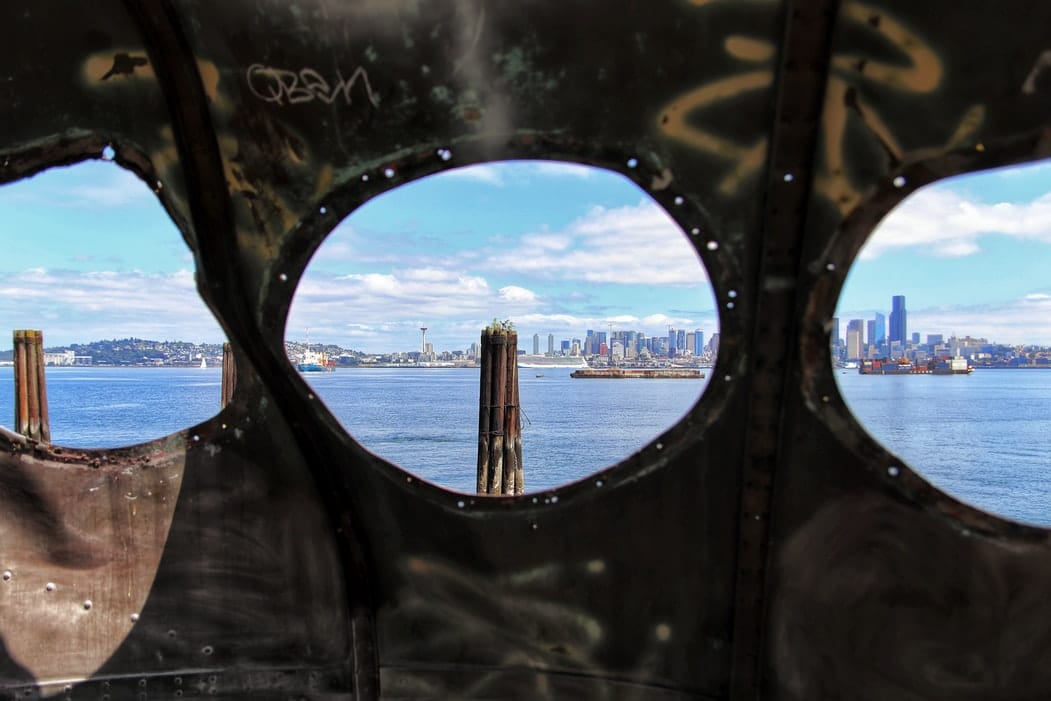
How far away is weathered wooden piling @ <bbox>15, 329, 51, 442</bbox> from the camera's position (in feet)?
48.6

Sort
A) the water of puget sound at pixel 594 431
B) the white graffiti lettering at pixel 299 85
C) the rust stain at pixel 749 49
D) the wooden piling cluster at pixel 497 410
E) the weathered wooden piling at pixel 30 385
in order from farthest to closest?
the water of puget sound at pixel 594 431, the weathered wooden piling at pixel 30 385, the wooden piling cluster at pixel 497 410, the white graffiti lettering at pixel 299 85, the rust stain at pixel 749 49

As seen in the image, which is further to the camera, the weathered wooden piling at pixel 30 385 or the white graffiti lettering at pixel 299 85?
the weathered wooden piling at pixel 30 385

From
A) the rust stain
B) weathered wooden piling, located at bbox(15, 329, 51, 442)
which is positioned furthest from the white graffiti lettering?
weathered wooden piling, located at bbox(15, 329, 51, 442)

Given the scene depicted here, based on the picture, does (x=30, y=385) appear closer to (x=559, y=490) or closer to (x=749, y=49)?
(x=559, y=490)

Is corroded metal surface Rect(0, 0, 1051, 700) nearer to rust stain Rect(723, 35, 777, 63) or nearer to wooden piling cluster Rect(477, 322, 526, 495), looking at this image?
rust stain Rect(723, 35, 777, 63)

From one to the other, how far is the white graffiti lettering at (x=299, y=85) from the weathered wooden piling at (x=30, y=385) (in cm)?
1529

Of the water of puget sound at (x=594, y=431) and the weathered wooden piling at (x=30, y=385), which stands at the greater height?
the weathered wooden piling at (x=30, y=385)

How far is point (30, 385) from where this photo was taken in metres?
14.8

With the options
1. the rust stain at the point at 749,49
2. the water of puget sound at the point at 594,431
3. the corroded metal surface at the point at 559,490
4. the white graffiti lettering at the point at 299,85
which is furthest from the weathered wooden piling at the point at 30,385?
the rust stain at the point at 749,49

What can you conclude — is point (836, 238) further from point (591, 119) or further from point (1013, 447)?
point (1013, 447)

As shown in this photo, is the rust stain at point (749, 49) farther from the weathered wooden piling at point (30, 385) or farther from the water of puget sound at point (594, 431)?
the weathered wooden piling at point (30, 385)

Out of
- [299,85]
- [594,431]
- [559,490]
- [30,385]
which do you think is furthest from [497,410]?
[594,431]

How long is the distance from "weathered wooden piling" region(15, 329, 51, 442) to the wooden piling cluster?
8841 millimetres

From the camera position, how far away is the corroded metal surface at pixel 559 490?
2.04 m
